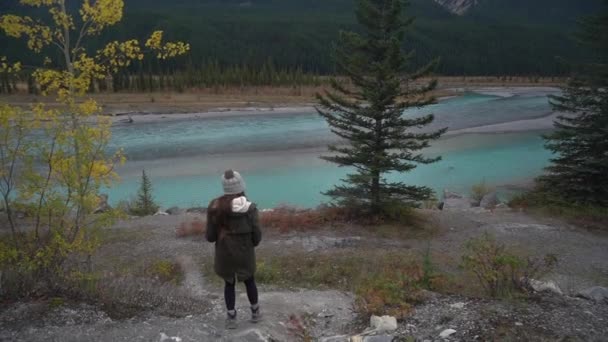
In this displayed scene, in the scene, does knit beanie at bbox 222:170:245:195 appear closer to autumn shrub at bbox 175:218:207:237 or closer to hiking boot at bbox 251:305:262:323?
hiking boot at bbox 251:305:262:323

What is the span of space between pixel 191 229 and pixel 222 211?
9.32 m

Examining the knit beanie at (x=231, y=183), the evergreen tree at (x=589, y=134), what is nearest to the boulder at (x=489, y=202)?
the evergreen tree at (x=589, y=134)

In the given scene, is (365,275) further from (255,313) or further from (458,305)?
(255,313)

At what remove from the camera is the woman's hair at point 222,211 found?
6059 mm

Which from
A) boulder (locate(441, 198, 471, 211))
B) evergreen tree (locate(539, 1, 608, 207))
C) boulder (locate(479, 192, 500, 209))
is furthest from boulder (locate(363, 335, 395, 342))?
boulder (locate(479, 192, 500, 209))

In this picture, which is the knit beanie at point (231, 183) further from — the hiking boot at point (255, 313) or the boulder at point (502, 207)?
the boulder at point (502, 207)

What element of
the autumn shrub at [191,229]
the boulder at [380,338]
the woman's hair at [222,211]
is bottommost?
the autumn shrub at [191,229]

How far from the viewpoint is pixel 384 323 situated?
6840mm

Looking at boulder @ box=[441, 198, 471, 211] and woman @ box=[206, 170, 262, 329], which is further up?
woman @ box=[206, 170, 262, 329]

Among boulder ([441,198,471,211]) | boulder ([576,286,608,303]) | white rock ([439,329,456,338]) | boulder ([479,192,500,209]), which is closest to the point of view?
white rock ([439,329,456,338])

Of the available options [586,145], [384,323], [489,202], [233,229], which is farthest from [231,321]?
[489,202]

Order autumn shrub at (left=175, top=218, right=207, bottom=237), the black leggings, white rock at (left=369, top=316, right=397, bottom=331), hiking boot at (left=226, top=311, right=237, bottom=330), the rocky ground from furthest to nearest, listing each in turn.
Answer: autumn shrub at (left=175, top=218, right=207, bottom=237), white rock at (left=369, top=316, right=397, bottom=331), hiking boot at (left=226, top=311, right=237, bottom=330), the black leggings, the rocky ground

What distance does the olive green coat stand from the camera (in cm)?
612

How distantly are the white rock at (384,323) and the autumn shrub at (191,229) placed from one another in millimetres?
8774
